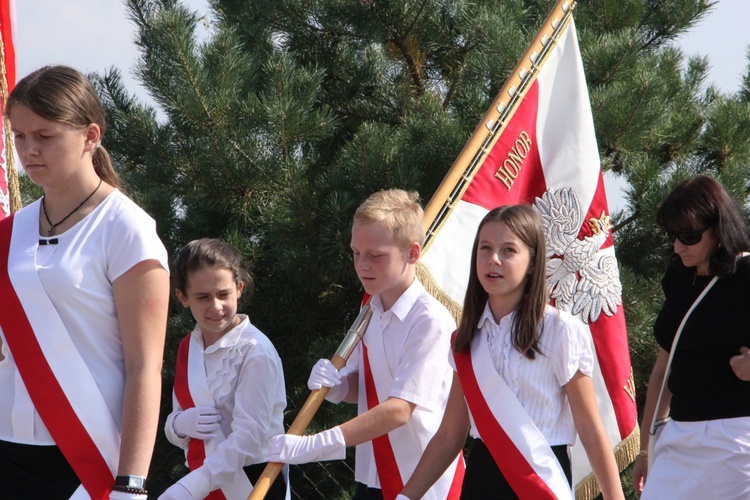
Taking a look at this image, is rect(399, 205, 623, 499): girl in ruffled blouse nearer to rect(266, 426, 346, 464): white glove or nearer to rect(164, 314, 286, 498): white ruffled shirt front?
rect(266, 426, 346, 464): white glove

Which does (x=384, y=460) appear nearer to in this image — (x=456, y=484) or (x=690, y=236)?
(x=456, y=484)

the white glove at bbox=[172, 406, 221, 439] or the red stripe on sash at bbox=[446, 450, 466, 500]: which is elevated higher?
the red stripe on sash at bbox=[446, 450, 466, 500]

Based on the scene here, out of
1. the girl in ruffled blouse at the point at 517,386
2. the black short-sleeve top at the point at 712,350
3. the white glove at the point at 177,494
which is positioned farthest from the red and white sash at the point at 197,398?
the black short-sleeve top at the point at 712,350

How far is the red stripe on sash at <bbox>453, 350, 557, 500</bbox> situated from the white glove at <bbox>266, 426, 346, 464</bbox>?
1.58 ft

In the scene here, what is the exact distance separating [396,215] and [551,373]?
92 centimetres

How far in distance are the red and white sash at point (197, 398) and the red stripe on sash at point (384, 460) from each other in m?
0.47

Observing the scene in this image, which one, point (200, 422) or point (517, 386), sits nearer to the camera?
point (517, 386)

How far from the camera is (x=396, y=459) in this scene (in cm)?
368

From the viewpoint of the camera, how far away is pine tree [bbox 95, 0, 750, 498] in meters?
5.68

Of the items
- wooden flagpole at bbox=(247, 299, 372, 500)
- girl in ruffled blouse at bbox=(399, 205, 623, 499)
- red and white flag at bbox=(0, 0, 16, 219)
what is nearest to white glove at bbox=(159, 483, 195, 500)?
wooden flagpole at bbox=(247, 299, 372, 500)

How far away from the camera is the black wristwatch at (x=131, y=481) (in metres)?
2.31

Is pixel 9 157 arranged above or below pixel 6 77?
below

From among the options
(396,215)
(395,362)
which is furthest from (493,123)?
(395,362)

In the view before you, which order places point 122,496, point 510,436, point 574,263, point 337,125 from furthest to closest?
1. point 337,125
2. point 574,263
3. point 510,436
4. point 122,496
